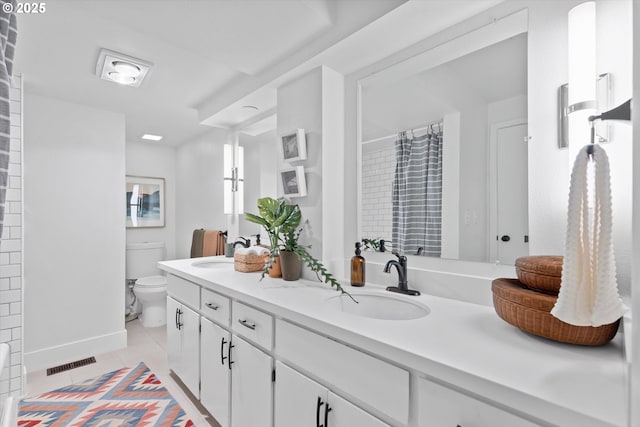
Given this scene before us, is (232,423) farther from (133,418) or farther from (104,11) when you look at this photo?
(104,11)

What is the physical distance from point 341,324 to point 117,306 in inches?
110

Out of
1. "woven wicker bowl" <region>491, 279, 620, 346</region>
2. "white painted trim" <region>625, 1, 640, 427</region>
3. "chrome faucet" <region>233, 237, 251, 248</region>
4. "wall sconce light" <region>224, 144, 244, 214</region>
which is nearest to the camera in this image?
"white painted trim" <region>625, 1, 640, 427</region>

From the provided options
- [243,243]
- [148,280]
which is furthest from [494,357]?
[148,280]

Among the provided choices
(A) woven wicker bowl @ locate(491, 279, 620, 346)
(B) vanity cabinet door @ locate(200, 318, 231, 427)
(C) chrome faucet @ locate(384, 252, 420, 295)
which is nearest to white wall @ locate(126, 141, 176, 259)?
(B) vanity cabinet door @ locate(200, 318, 231, 427)

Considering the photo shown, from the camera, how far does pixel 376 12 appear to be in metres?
1.37

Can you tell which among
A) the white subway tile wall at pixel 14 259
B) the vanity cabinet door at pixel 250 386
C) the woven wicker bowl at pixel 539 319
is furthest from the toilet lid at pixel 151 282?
the woven wicker bowl at pixel 539 319

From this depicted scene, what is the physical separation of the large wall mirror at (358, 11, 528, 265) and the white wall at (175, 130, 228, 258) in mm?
1785

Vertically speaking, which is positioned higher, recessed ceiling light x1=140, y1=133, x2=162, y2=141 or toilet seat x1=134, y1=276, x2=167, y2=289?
recessed ceiling light x1=140, y1=133, x2=162, y2=141

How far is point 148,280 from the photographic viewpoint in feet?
11.4

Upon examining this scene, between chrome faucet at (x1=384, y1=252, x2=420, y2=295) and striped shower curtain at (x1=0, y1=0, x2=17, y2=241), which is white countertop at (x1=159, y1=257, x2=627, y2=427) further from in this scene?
striped shower curtain at (x1=0, y1=0, x2=17, y2=241)

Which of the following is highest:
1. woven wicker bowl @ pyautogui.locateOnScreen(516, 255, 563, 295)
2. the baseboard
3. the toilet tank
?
woven wicker bowl @ pyautogui.locateOnScreen(516, 255, 563, 295)

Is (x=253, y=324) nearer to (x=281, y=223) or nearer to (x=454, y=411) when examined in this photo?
(x=281, y=223)

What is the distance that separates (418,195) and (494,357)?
89cm

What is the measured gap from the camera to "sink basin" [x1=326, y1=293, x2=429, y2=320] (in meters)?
1.39
